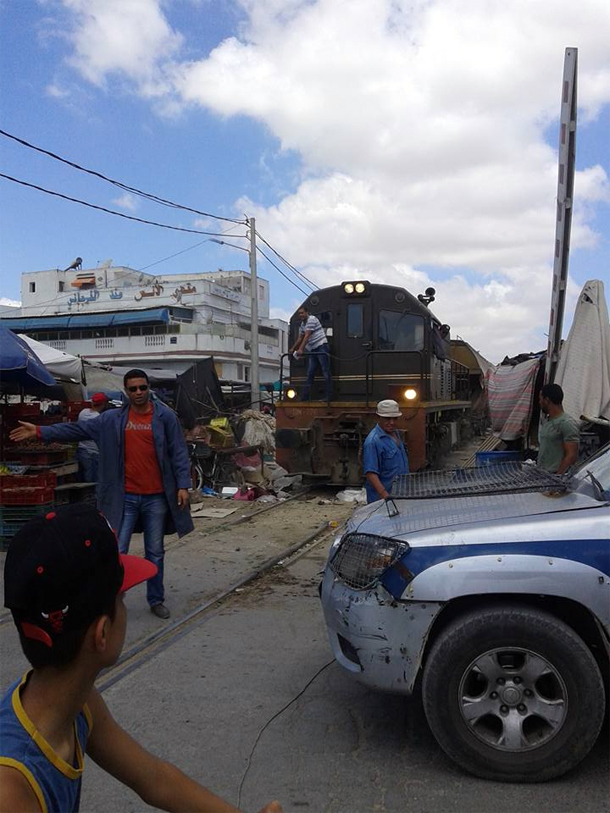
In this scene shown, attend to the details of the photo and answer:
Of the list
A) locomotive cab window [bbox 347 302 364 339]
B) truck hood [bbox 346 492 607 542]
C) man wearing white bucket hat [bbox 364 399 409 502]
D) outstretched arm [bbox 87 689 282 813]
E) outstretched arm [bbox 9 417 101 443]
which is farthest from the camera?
locomotive cab window [bbox 347 302 364 339]

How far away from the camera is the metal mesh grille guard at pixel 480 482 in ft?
12.0

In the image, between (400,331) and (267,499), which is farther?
(400,331)

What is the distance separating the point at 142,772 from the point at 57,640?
0.50 m

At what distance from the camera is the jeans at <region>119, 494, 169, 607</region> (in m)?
5.45

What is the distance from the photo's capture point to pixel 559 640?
2883 millimetres

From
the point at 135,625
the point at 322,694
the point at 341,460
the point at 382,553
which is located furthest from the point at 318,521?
the point at 382,553

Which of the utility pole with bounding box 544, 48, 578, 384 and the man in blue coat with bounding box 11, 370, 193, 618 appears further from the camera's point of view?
the utility pole with bounding box 544, 48, 578, 384

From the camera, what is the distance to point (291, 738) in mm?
3428

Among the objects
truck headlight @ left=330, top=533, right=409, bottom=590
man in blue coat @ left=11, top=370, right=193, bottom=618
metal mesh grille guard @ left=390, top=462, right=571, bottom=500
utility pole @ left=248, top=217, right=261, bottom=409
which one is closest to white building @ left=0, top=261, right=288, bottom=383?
utility pole @ left=248, top=217, right=261, bottom=409

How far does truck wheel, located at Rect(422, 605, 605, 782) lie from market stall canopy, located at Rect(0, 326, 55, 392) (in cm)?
635

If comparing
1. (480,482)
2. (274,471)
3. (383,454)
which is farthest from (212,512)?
(480,482)

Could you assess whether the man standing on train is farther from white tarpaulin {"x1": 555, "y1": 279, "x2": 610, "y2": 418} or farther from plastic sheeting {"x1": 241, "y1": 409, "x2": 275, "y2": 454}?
white tarpaulin {"x1": 555, "y1": 279, "x2": 610, "y2": 418}

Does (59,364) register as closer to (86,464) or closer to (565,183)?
(86,464)

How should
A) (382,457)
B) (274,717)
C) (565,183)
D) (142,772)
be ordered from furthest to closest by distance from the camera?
(565,183)
(382,457)
(274,717)
(142,772)
